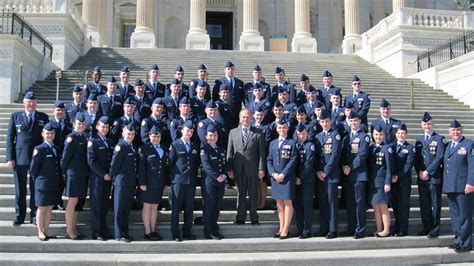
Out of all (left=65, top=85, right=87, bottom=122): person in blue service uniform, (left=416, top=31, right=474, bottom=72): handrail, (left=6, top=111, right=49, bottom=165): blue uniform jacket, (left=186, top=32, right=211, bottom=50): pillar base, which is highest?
(left=186, top=32, right=211, bottom=50): pillar base

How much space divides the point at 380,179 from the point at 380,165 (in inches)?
9.7

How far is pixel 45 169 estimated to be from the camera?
7.86m

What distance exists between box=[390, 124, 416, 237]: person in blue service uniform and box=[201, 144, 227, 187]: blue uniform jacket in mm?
3084

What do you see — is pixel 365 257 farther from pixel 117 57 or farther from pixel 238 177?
pixel 117 57

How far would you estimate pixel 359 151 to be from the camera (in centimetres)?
836

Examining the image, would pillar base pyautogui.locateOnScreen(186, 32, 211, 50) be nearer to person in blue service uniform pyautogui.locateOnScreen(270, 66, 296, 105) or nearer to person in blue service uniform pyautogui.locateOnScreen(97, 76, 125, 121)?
person in blue service uniform pyautogui.locateOnScreen(270, 66, 296, 105)

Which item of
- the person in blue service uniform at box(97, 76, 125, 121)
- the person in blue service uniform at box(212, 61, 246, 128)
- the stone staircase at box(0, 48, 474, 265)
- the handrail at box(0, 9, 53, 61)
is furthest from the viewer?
the handrail at box(0, 9, 53, 61)

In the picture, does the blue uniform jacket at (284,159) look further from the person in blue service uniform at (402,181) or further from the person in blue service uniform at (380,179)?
the person in blue service uniform at (402,181)

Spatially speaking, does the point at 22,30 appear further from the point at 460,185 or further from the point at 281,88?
the point at 460,185

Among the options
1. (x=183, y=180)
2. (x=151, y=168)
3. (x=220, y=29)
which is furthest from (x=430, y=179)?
(x=220, y=29)

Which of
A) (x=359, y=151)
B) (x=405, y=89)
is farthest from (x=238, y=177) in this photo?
(x=405, y=89)

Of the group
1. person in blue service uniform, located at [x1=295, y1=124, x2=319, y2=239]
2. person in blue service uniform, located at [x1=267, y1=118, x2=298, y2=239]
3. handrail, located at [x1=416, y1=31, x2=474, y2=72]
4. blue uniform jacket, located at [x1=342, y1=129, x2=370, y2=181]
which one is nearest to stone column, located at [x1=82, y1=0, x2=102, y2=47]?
handrail, located at [x1=416, y1=31, x2=474, y2=72]

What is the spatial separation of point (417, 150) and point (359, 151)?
1.15m

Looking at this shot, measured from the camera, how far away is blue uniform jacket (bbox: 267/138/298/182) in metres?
8.19
